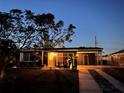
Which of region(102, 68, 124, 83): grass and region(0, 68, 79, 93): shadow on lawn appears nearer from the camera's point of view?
region(0, 68, 79, 93): shadow on lawn

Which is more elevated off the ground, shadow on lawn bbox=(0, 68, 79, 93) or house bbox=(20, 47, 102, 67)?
house bbox=(20, 47, 102, 67)

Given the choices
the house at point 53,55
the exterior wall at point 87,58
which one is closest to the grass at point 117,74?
the house at point 53,55

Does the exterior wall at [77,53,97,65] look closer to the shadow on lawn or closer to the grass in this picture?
the grass

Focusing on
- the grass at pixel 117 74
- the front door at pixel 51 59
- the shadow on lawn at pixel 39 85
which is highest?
the front door at pixel 51 59

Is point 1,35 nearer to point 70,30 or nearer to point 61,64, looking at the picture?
point 70,30

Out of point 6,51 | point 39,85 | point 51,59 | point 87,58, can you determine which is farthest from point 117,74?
point 87,58

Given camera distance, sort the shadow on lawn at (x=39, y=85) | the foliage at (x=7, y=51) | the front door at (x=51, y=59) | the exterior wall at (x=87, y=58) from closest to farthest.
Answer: the shadow on lawn at (x=39, y=85) < the foliage at (x=7, y=51) < the front door at (x=51, y=59) < the exterior wall at (x=87, y=58)

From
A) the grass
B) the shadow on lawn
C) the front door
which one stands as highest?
the front door

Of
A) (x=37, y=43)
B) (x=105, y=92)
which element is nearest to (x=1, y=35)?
(x=37, y=43)

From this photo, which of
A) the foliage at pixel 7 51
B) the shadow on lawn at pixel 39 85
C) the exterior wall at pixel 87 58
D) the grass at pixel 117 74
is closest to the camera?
the shadow on lawn at pixel 39 85

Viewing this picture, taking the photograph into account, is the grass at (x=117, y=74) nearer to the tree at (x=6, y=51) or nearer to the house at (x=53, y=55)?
the tree at (x=6, y=51)

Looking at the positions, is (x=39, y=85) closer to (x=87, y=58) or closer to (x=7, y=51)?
(x=7, y=51)

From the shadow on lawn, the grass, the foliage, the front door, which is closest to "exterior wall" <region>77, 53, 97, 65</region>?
the front door

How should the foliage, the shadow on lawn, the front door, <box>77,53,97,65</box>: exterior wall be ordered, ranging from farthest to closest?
1. <box>77,53,97,65</box>: exterior wall
2. the front door
3. the foliage
4. the shadow on lawn
